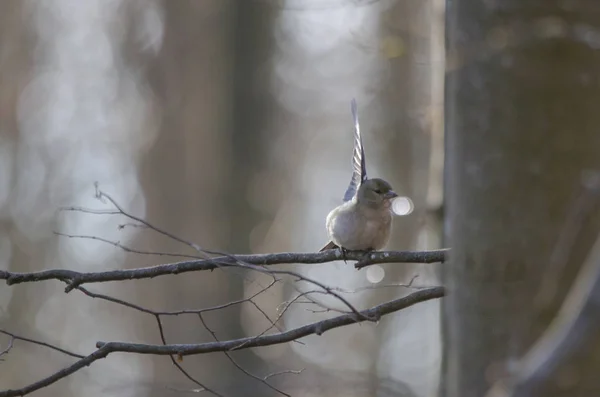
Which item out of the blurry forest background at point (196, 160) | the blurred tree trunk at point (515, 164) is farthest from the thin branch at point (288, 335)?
the blurry forest background at point (196, 160)

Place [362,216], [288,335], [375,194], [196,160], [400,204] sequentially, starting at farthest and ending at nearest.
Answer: [196,160]
[400,204]
[375,194]
[362,216]
[288,335]

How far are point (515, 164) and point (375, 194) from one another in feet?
11.5

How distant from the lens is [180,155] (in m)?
13.9

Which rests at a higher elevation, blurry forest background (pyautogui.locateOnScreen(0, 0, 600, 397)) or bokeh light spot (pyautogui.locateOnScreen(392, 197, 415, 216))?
blurry forest background (pyautogui.locateOnScreen(0, 0, 600, 397))

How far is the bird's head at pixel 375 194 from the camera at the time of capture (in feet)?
16.9

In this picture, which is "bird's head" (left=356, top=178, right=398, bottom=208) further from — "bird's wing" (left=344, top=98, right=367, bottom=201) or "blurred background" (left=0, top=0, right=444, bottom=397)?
"blurred background" (left=0, top=0, right=444, bottom=397)

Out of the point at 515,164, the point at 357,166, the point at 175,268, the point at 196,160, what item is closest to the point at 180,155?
the point at 196,160

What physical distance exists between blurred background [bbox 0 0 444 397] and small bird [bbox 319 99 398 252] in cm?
637

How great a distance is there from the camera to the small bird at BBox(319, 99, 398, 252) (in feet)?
15.6

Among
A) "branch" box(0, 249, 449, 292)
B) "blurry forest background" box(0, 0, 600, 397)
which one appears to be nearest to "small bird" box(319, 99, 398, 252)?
"branch" box(0, 249, 449, 292)

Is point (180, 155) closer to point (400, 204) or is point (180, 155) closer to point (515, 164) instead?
point (400, 204)

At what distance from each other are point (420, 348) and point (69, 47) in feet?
26.3

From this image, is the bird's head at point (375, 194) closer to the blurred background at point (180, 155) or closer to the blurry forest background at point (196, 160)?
the blurry forest background at point (196, 160)

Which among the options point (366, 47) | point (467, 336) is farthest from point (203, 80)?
point (467, 336)
